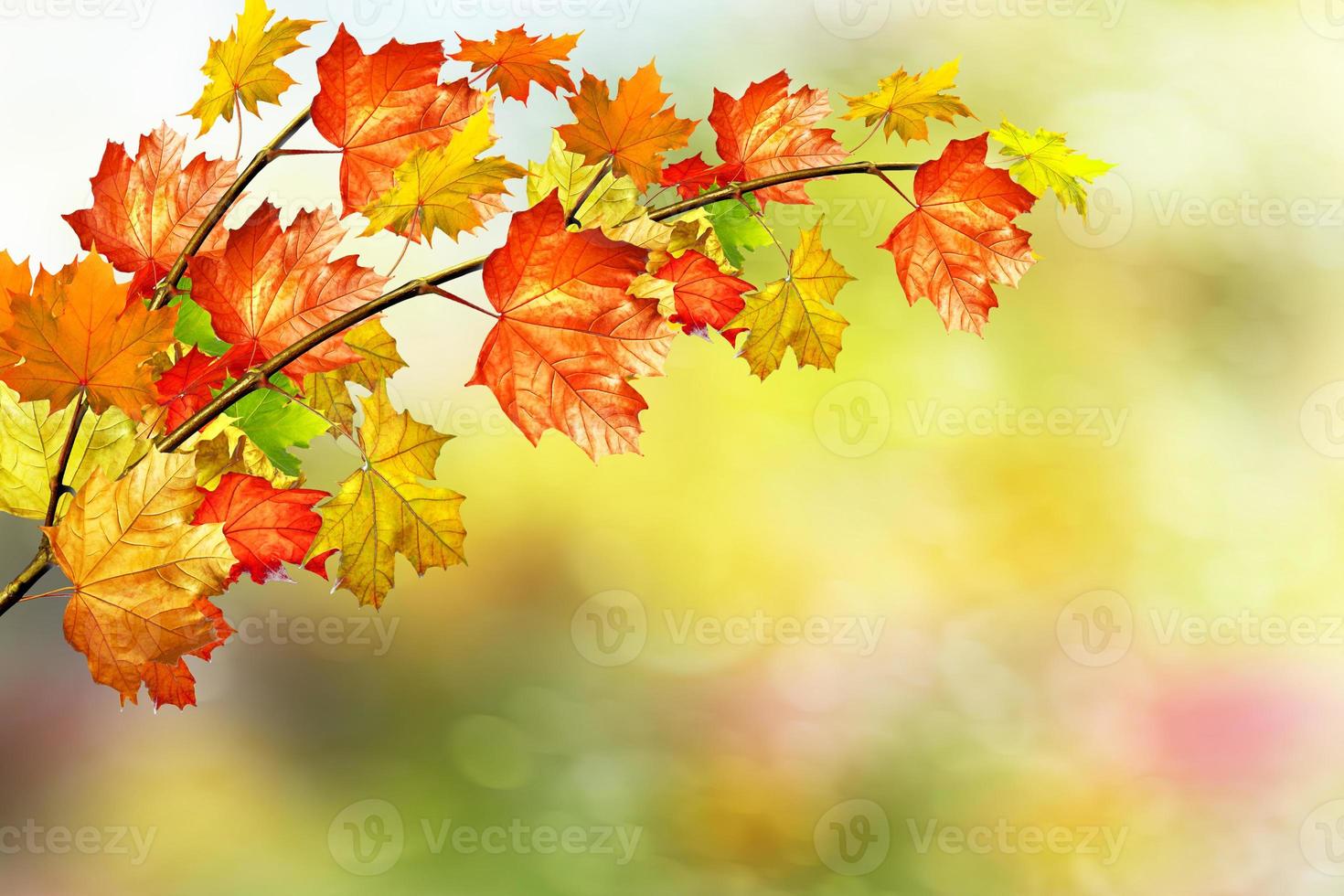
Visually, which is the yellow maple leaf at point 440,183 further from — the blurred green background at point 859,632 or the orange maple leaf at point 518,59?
the blurred green background at point 859,632

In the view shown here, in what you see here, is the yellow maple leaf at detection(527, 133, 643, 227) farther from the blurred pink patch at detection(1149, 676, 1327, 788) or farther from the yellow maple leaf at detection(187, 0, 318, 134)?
the blurred pink patch at detection(1149, 676, 1327, 788)

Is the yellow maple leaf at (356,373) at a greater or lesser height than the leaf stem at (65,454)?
greater

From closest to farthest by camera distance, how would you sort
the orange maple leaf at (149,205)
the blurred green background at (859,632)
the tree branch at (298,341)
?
the tree branch at (298,341), the orange maple leaf at (149,205), the blurred green background at (859,632)

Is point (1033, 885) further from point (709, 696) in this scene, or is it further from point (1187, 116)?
point (1187, 116)

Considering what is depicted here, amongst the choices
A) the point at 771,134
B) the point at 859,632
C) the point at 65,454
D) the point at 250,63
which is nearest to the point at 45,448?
the point at 65,454

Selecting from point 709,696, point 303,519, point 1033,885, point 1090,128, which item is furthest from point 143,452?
point 1090,128

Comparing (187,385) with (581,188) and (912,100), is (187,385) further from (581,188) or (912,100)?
(912,100)

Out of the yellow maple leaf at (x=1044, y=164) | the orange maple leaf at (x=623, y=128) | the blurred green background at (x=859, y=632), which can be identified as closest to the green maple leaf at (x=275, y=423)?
the orange maple leaf at (x=623, y=128)

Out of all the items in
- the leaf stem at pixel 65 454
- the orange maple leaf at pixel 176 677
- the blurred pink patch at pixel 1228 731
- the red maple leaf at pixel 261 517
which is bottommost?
the orange maple leaf at pixel 176 677
